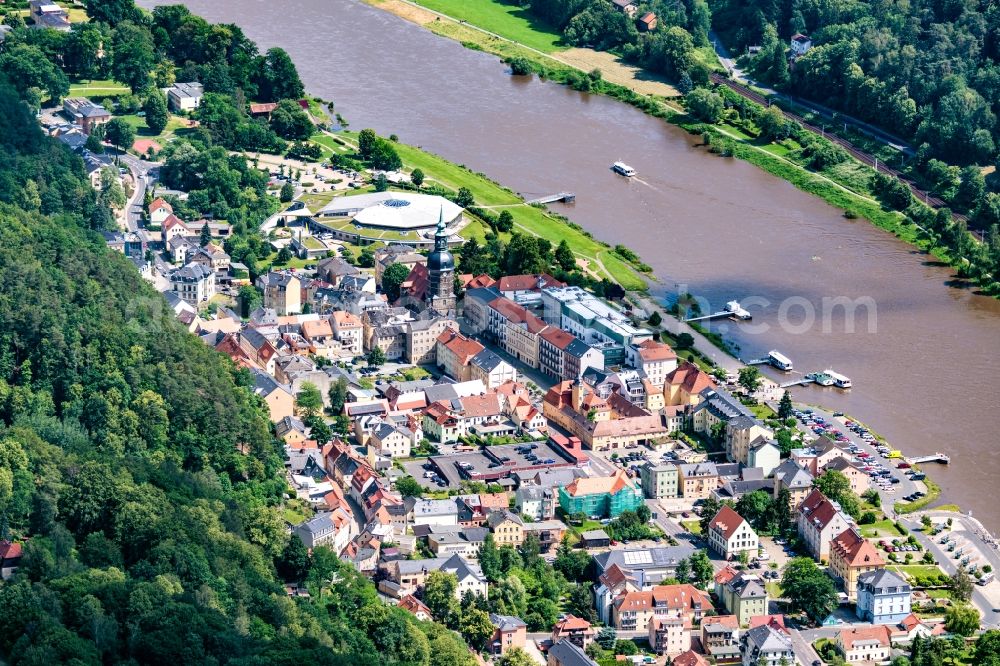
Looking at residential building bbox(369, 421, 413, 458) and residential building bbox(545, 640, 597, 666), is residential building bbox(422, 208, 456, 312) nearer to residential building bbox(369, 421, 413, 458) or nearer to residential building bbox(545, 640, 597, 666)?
residential building bbox(369, 421, 413, 458)

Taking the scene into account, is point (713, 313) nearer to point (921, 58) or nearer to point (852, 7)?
point (921, 58)

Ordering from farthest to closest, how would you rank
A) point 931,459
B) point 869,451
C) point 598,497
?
point 869,451 → point 931,459 → point 598,497

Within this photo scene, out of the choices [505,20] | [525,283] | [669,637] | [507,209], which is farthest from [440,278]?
[505,20]

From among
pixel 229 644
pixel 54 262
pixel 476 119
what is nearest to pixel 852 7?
pixel 476 119

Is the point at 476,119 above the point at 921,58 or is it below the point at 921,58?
below

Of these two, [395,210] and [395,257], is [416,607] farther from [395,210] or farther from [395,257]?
[395,210]

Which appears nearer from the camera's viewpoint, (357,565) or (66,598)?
(66,598)

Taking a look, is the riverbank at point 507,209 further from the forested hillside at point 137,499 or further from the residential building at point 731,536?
the residential building at point 731,536
